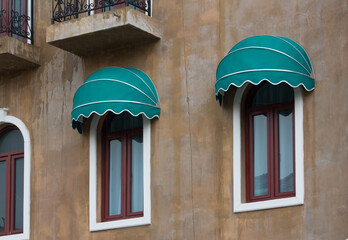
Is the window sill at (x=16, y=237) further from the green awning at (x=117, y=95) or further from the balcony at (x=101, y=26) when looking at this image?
the balcony at (x=101, y=26)

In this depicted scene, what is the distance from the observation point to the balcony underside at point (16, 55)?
23234 millimetres

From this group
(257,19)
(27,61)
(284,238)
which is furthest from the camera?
(27,61)

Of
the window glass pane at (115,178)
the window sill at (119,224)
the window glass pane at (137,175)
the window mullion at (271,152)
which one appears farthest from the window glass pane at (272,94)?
the window glass pane at (115,178)

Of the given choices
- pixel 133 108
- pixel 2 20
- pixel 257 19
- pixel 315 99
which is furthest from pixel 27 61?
pixel 315 99

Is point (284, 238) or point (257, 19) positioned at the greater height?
point (257, 19)

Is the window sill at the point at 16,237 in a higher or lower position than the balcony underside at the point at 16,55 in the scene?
lower

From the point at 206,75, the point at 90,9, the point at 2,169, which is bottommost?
the point at 2,169

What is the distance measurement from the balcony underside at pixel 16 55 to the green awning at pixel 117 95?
225 centimetres

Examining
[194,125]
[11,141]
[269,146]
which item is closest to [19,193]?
[11,141]

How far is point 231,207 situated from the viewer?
20172mm

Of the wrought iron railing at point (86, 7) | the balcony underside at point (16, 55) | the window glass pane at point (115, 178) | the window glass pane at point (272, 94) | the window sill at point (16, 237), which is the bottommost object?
the window sill at point (16, 237)

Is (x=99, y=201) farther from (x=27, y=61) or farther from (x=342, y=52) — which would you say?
(x=342, y=52)

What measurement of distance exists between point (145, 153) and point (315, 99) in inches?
157

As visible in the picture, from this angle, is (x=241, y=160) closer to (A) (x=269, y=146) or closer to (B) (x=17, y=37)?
(A) (x=269, y=146)
